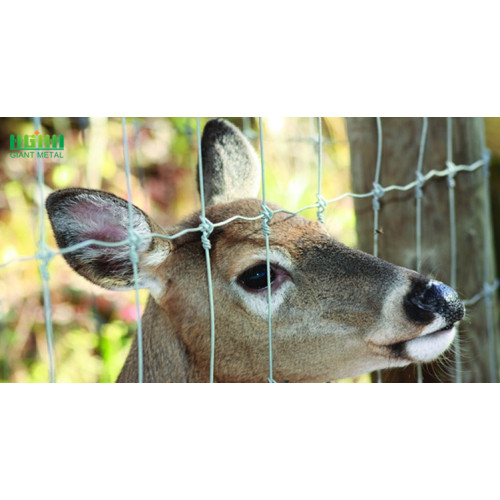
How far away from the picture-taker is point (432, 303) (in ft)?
7.93

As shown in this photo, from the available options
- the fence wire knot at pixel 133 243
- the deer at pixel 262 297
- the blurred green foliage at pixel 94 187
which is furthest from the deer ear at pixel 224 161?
the blurred green foliage at pixel 94 187

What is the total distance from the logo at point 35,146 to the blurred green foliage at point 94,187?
1939 mm

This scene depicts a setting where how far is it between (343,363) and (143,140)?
4.38 meters

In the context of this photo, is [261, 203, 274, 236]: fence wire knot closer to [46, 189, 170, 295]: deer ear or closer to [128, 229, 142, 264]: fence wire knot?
[46, 189, 170, 295]: deer ear

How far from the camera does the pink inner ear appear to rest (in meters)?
2.42

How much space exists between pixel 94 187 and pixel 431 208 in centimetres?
342

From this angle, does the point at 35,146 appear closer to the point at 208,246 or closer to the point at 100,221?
the point at 100,221

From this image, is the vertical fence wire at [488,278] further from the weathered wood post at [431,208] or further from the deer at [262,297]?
the deer at [262,297]

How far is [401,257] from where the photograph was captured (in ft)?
11.6

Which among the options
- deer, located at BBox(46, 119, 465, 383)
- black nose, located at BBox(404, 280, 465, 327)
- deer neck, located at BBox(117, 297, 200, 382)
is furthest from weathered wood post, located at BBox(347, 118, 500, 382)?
deer neck, located at BBox(117, 297, 200, 382)

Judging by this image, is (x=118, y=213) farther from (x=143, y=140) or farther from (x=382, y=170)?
(x=143, y=140)

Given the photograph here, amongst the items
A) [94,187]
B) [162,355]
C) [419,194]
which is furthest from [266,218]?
[94,187]

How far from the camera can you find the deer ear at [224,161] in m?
3.34
